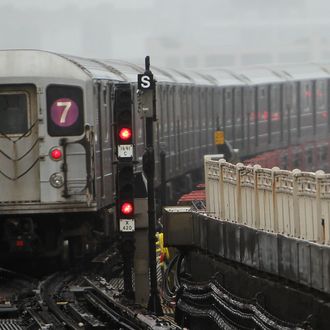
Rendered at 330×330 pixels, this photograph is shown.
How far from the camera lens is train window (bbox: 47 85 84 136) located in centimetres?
1889

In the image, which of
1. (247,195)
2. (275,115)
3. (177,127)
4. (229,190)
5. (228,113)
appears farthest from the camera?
(275,115)

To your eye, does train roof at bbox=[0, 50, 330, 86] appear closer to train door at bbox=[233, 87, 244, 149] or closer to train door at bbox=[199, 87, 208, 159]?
train door at bbox=[199, 87, 208, 159]

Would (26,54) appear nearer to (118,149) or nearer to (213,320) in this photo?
(118,149)

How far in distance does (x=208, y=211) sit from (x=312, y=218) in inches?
181

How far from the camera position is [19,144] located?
19000 millimetres

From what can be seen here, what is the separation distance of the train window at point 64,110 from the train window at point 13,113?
0.38 metres

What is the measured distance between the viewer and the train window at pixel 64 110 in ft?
62.0

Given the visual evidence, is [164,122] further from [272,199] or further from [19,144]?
[272,199]

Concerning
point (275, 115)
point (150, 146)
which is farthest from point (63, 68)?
point (275, 115)

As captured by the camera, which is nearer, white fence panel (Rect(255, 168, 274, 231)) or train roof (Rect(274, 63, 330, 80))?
white fence panel (Rect(255, 168, 274, 231))

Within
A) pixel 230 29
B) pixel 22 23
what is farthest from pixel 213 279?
pixel 230 29

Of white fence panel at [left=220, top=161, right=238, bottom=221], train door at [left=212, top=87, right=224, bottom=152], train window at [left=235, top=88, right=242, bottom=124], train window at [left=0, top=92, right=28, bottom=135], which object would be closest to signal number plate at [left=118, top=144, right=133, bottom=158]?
white fence panel at [left=220, top=161, right=238, bottom=221]

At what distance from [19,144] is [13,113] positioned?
1.54 ft

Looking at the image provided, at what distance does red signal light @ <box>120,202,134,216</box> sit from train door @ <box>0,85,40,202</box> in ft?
8.09
